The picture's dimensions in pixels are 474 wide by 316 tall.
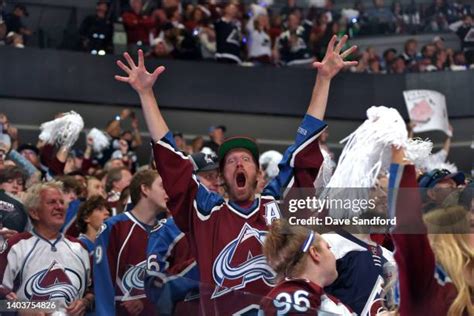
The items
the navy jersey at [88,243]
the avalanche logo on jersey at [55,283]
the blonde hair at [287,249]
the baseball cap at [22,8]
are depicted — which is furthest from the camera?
the baseball cap at [22,8]

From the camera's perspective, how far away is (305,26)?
13797 mm

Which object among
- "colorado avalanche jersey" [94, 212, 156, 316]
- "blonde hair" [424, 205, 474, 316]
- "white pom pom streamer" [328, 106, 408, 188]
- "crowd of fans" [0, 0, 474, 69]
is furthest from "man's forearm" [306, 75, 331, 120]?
"crowd of fans" [0, 0, 474, 69]

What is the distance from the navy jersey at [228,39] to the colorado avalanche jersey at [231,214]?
7750mm

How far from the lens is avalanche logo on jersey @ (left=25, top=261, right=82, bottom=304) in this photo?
5.02m

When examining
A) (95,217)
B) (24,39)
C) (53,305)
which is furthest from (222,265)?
(24,39)

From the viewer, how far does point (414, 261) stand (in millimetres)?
3350

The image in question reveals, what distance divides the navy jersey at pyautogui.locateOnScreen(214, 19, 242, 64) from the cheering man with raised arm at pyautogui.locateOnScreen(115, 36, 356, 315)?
7.67m

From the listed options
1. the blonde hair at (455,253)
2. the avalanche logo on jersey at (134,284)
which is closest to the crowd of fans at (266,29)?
the avalanche logo on jersey at (134,284)

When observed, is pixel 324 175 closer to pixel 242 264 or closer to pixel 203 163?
pixel 242 264

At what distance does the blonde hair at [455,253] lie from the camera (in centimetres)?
340

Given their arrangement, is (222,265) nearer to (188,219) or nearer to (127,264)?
(188,219)

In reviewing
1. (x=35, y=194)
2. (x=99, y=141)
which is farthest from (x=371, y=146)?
(x=99, y=141)

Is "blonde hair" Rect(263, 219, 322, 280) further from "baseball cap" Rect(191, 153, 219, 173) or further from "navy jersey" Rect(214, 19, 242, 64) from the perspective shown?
"navy jersey" Rect(214, 19, 242, 64)

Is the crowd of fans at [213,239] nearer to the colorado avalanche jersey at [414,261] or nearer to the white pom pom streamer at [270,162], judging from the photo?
the colorado avalanche jersey at [414,261]
